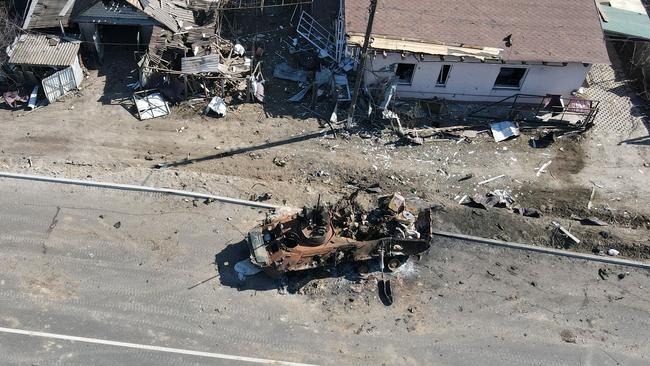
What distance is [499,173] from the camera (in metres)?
22.7

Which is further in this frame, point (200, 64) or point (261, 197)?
point (200, 64)

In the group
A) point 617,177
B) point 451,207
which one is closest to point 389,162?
point 451,207

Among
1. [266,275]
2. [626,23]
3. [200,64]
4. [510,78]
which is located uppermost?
[626,23]

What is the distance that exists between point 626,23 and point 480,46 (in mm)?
9965

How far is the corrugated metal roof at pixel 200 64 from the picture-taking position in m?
23.9

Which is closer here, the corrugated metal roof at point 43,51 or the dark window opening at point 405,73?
the corrugated metal roof at point 43,51

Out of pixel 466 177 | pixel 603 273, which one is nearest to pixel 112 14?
pixel 466 177

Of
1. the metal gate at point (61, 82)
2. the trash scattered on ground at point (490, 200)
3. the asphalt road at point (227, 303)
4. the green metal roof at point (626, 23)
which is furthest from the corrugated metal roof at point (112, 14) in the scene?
the green metal roof at point (626, 23)

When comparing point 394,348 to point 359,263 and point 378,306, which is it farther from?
point 359,263

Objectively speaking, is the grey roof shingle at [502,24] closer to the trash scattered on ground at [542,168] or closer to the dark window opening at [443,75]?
the dark window opening at [443,75]

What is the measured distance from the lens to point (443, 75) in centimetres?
2467

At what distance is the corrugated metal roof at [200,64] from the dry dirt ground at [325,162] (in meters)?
1.72

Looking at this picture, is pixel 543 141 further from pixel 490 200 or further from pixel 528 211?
pixel 490 200

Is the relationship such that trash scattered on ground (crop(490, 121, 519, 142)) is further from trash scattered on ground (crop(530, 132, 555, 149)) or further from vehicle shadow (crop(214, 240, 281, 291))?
vehicle shadow (crop(214, 240, 281, 291))
